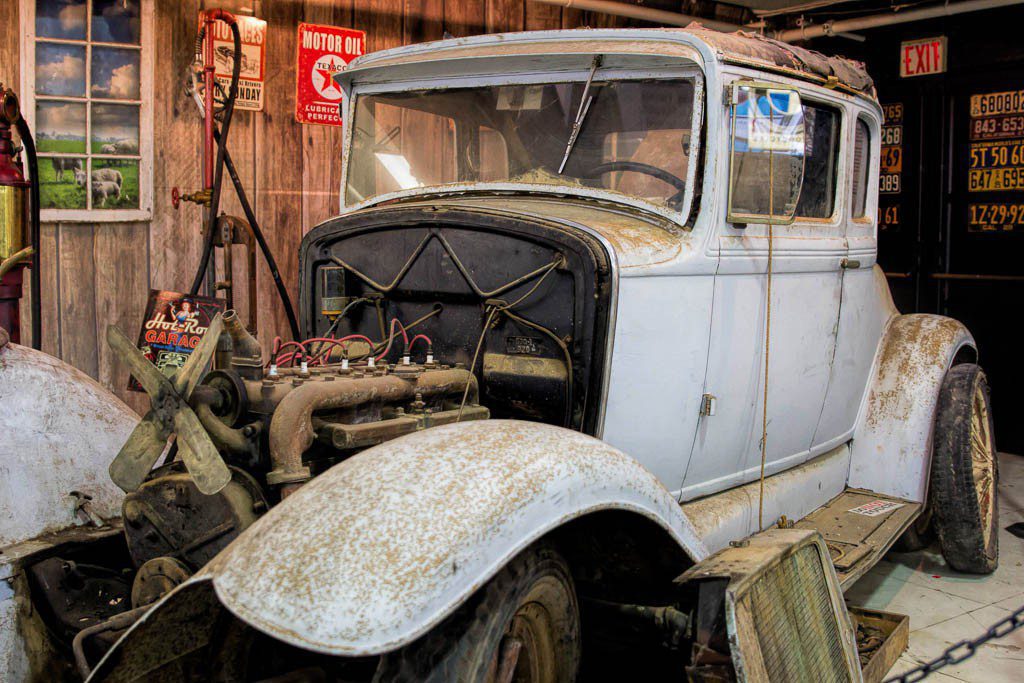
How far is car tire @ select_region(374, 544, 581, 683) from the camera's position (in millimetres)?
1930

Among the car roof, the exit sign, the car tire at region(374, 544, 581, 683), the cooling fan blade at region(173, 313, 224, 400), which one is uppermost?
the exit sign

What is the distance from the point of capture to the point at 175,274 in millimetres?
5363

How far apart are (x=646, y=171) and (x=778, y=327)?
774 millimetres

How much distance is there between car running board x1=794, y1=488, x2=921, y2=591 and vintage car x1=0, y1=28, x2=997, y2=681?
2cm

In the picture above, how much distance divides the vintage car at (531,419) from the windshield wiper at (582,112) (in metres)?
0.01

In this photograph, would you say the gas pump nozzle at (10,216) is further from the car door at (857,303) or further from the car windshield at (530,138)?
the car door at (857,303)

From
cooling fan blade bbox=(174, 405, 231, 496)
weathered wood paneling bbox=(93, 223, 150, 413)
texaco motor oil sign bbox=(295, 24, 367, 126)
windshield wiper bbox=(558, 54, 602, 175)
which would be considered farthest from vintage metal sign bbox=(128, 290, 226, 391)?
cooling fan blade bbox=(174, 405, 231, 496)

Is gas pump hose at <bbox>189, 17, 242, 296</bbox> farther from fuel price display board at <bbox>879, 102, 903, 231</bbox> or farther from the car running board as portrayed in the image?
fuel price display board at <bbox>879, 102, 903, 231</bbox>

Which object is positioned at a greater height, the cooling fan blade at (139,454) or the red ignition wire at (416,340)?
the red ignition wire at (416,340)

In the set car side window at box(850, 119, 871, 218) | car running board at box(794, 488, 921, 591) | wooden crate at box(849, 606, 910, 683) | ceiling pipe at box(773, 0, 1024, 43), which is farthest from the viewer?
ceiling pipe at box(773, 0, 1024, 43)

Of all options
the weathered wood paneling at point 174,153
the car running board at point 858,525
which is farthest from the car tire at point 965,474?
the weathered wood paneling at point 174,153

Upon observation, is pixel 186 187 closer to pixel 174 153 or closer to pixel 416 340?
pixel 174 153

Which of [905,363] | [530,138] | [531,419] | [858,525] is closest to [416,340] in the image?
[531,419]

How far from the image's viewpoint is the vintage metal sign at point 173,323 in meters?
4.94
